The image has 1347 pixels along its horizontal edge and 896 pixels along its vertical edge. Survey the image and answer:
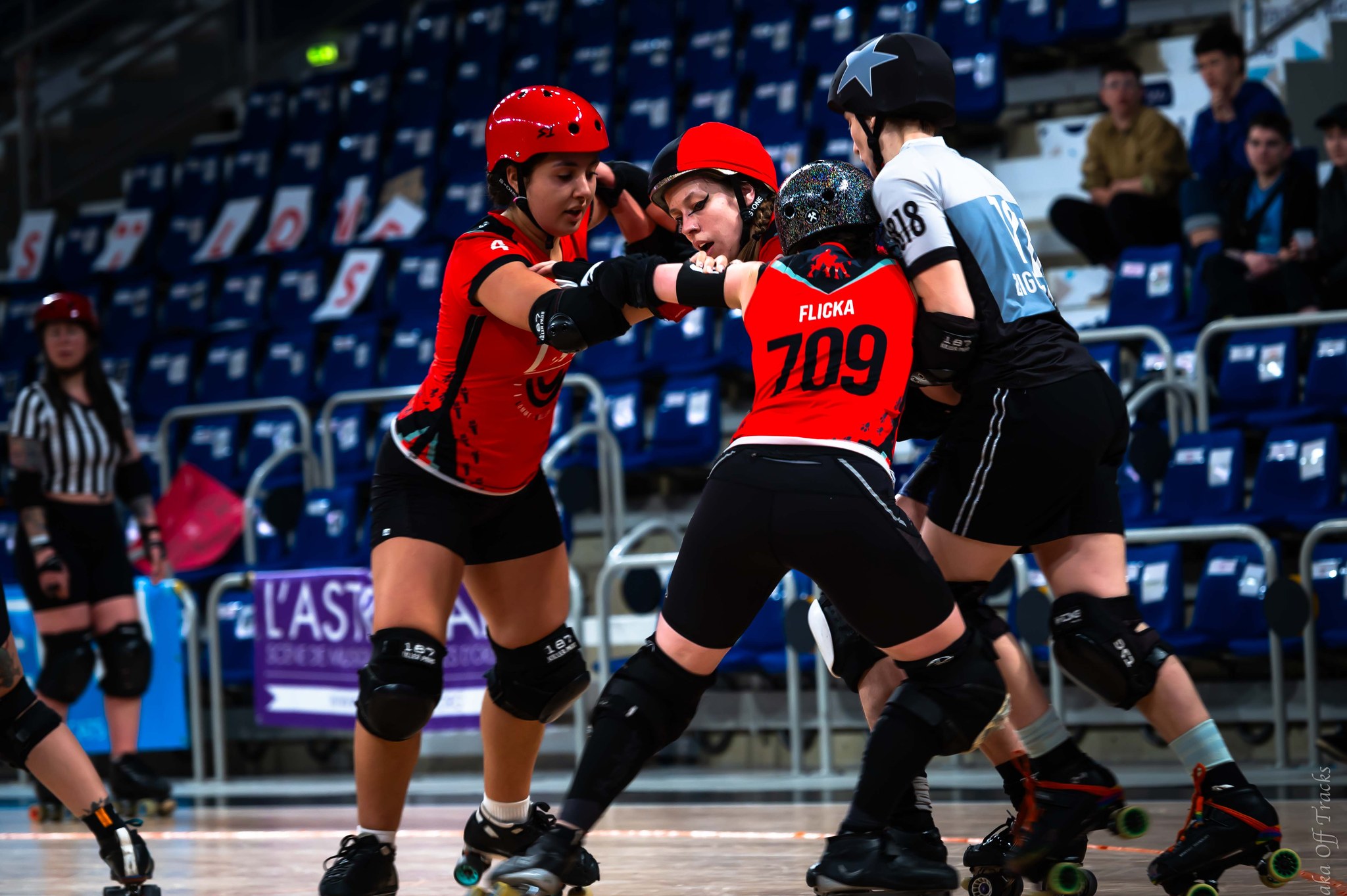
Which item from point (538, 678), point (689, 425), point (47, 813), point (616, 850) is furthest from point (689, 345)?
point (538, 678)

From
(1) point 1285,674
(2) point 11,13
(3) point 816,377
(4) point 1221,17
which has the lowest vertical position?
(1) point 1285,674

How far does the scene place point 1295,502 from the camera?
6160 mm

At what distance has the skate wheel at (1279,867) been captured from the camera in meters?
3.14

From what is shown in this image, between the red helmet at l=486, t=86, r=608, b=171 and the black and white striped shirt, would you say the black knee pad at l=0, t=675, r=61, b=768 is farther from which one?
the black and white striped shirt

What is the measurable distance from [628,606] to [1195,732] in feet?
11.8

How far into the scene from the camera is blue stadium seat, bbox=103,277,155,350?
1045 cm

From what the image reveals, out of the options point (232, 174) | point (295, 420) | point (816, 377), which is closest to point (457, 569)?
point (816, 377)

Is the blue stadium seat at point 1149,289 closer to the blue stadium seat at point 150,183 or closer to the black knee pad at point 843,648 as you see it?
the black knee pad at point 843,648

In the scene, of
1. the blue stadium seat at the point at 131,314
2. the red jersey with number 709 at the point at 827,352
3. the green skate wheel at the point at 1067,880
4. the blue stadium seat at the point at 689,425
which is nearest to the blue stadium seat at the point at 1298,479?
the blue stadium seat at the point at 689,425

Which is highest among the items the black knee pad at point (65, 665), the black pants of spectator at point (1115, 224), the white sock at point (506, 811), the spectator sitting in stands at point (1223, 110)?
the spectator sitting in stands at point (1223, 110)

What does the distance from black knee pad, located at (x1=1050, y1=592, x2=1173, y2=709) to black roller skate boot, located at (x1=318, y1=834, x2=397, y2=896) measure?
4.90 ft

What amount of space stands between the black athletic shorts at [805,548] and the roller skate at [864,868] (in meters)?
0.37

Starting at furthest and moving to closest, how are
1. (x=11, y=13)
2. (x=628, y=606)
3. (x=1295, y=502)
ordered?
(x=11, y=13) → (x=628, y=606) → (x=1295, y=502)

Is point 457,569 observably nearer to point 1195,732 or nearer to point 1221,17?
point 1195,732
